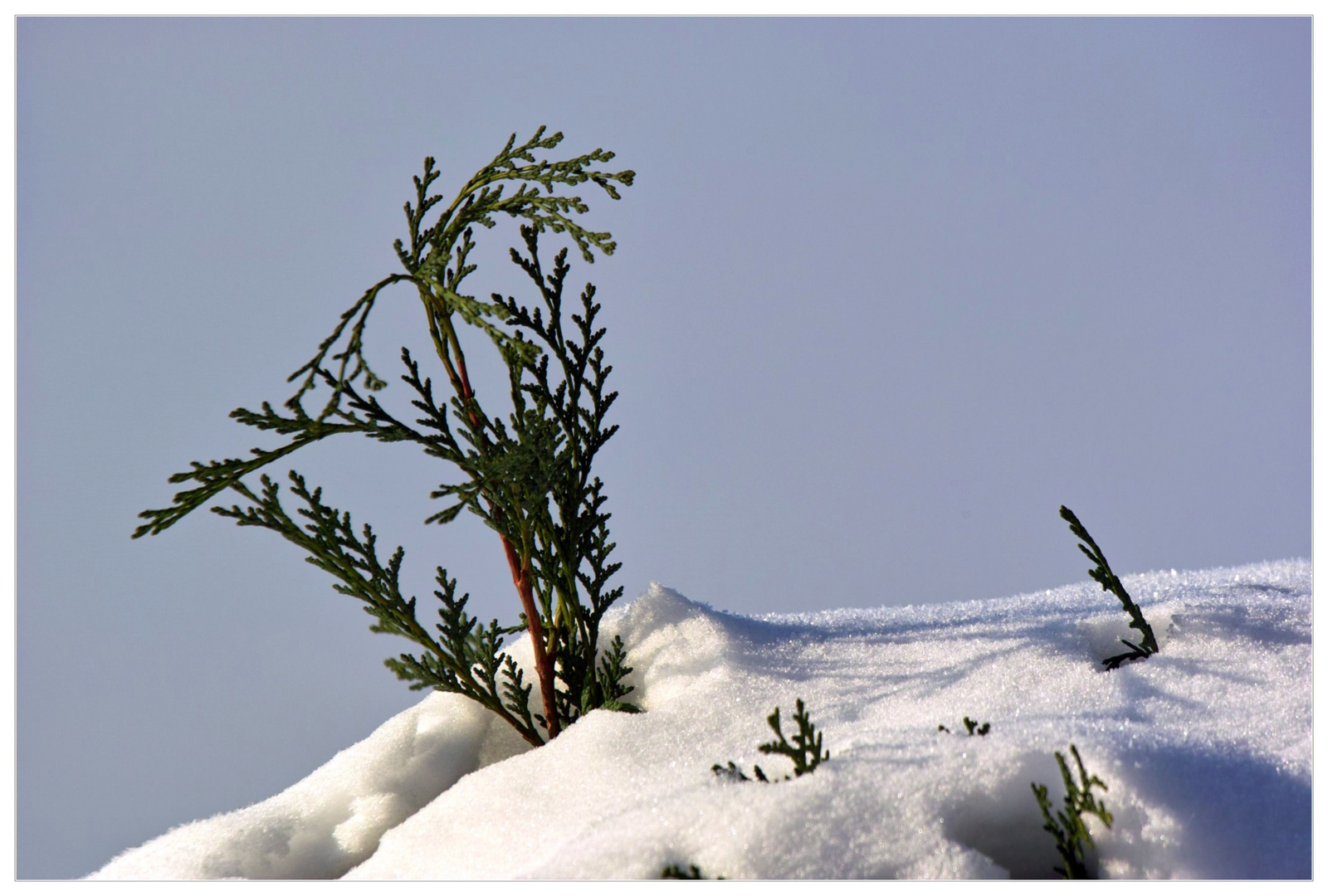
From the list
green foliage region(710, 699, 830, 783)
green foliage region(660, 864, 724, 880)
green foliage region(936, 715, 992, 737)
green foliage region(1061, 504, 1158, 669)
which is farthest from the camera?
green foliage region(1061, 504, 1158, 669)

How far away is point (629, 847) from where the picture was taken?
7.06 feet

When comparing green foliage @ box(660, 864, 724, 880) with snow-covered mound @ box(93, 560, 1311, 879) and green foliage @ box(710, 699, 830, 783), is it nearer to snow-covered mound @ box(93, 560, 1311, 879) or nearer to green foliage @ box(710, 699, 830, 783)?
snow-covered mound @ box(93, 560, 1311, 879)

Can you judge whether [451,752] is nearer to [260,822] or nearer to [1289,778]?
[260,822]

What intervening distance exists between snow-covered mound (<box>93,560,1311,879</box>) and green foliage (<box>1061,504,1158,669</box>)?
61 mm

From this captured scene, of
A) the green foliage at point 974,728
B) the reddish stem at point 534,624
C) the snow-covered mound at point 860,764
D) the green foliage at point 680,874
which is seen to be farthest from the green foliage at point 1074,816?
the reddish stem at point 534,624

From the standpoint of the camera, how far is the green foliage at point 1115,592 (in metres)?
2.95

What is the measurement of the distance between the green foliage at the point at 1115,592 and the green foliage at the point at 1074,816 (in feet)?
3.05

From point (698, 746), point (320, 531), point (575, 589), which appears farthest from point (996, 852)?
point (320, 531)

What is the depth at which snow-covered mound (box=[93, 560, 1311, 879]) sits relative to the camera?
2.15 m

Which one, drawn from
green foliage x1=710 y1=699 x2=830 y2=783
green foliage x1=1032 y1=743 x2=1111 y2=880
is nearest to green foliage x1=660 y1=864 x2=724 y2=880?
green foliage x1=710 y1=699 x2=830 y2=783

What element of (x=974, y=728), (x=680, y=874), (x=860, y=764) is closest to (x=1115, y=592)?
(x=974, y=728)

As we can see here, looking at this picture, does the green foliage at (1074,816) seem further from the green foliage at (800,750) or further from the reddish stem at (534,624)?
the reddish stem at (534,624)

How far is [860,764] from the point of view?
2338 millimetres

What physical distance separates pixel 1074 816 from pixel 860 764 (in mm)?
448
